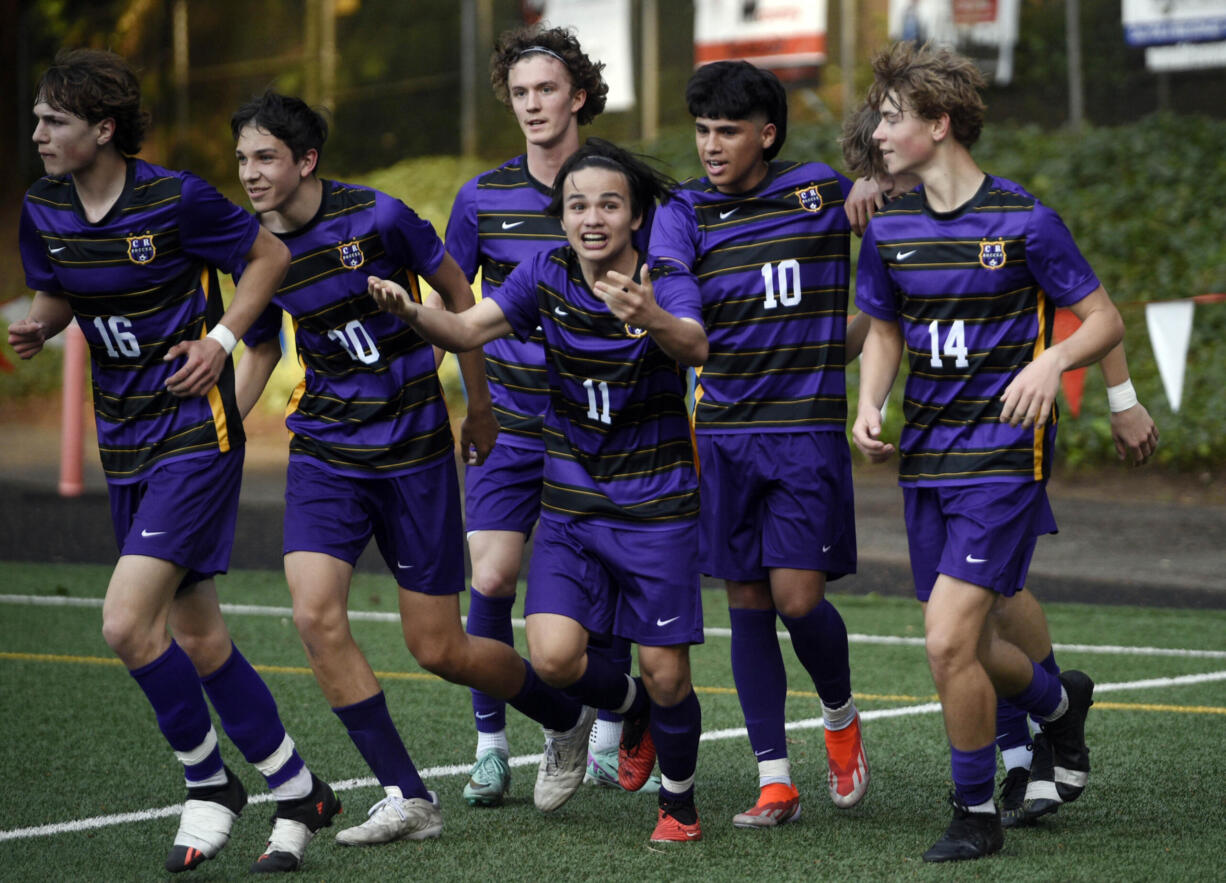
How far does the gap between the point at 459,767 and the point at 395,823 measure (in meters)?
1.06

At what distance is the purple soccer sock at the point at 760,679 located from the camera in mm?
5066

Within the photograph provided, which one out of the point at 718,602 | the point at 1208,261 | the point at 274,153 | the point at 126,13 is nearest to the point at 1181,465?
the point at 1208,261

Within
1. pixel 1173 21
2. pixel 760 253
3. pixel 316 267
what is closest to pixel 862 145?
pixel 760 253

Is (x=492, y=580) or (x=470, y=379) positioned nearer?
(x=470, y=379)

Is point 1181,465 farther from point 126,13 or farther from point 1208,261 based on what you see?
point 126,13

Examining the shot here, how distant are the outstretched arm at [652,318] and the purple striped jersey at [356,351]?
929 mm

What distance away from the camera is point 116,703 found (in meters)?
6.75

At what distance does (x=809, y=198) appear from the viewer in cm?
512

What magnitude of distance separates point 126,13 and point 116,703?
2074cm

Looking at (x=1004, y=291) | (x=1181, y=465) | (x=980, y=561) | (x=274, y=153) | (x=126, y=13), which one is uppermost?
(x=126, y=13)

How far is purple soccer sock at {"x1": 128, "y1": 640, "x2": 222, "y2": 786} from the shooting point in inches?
175

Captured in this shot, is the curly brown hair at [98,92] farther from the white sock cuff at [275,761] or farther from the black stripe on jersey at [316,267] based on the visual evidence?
the white sock cuff at [275,761]

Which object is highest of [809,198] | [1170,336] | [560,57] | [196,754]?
[560,57]

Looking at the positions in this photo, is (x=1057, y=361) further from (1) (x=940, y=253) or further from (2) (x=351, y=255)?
(2) (x=351, y=255)
